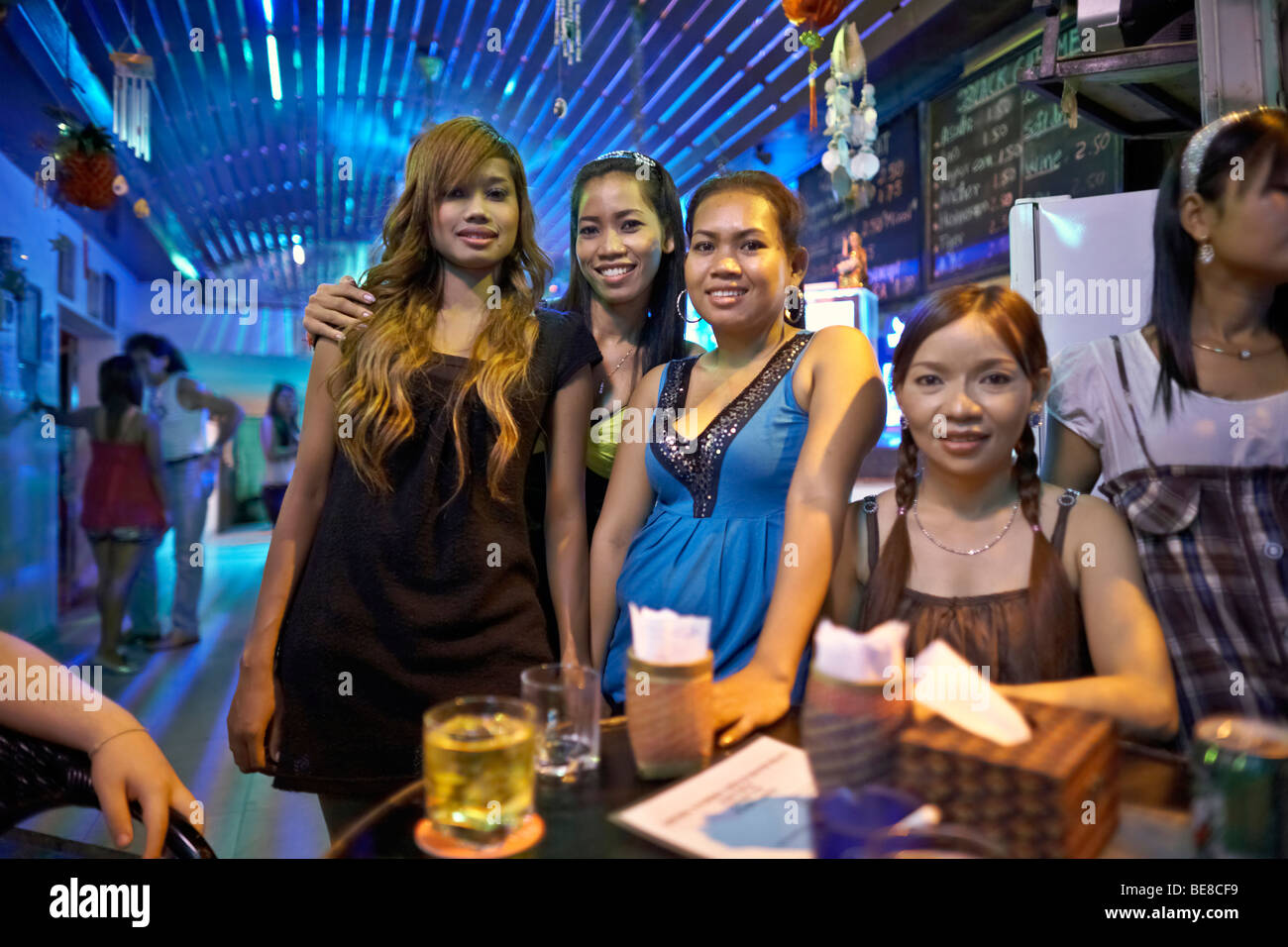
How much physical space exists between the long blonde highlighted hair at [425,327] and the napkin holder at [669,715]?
72cm

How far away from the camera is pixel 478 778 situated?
0.81 metres

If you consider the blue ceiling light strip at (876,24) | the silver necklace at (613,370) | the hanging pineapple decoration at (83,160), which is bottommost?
the silver necklace at (613,370)

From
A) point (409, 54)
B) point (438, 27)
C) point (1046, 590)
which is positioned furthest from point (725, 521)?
point (409, 54)

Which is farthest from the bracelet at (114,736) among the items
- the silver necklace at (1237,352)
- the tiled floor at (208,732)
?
the silver necklace at (1237,352)

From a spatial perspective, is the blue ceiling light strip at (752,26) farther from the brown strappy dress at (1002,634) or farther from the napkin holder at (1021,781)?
the napkin holder at (1021,781)

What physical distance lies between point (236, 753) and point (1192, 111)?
109 inches

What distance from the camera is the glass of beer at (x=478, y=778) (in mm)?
807

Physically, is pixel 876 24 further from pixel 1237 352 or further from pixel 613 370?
pixel 1237 352

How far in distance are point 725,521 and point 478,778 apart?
0.79m

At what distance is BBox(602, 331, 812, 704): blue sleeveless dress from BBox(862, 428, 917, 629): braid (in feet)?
0.60

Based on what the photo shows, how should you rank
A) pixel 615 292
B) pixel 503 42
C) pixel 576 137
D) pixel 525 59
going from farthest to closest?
pixel 576 137, pixel 525 59, pixel 503 42, pixel 615 292

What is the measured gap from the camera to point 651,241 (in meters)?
1.89

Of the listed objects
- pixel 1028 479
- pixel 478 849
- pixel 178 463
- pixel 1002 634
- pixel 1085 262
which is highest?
pixel 1085 262
